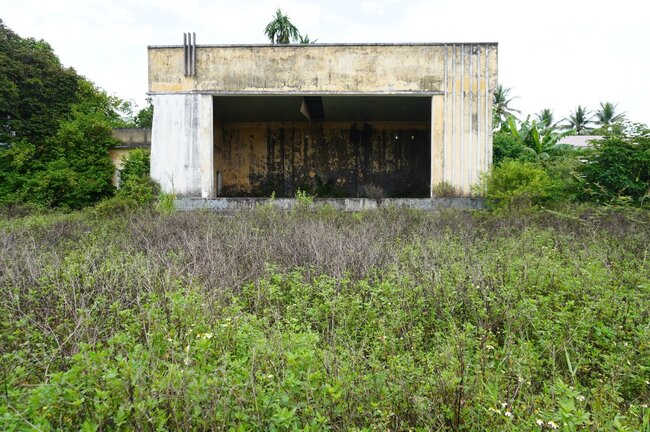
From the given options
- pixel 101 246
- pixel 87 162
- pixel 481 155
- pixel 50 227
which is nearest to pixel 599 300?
pixel 101 246

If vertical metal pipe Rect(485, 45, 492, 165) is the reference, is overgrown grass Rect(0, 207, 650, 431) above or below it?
below

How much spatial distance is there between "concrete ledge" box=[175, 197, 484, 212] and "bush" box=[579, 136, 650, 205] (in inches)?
132

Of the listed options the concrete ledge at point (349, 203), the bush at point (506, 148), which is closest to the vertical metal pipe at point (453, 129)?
the concrete ledge at point (349, 203)

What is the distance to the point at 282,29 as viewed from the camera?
36406 millimetres

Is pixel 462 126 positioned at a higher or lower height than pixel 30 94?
lower

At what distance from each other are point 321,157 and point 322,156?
75mm

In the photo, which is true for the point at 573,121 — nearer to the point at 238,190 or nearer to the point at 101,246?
the point at 238,190

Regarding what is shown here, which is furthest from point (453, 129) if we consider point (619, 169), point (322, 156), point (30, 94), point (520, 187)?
point (30, 94)

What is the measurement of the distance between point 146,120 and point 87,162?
2255 centimetres

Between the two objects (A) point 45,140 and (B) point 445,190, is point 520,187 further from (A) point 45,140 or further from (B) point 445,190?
(A) point 45,140

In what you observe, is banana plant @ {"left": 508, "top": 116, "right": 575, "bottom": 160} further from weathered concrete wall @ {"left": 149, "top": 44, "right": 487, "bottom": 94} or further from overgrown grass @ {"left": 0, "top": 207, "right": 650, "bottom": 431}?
overgrown grass @ {"left": 0, "top": 207, "right": 650, "bottom": 431}

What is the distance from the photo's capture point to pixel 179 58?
1652cm

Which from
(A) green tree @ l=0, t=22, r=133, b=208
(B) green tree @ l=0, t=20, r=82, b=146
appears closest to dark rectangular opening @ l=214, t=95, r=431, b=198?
(A) green tree @ l=0, t=22, r=133, b=208

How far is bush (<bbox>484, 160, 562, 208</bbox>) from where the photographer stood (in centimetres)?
1276
